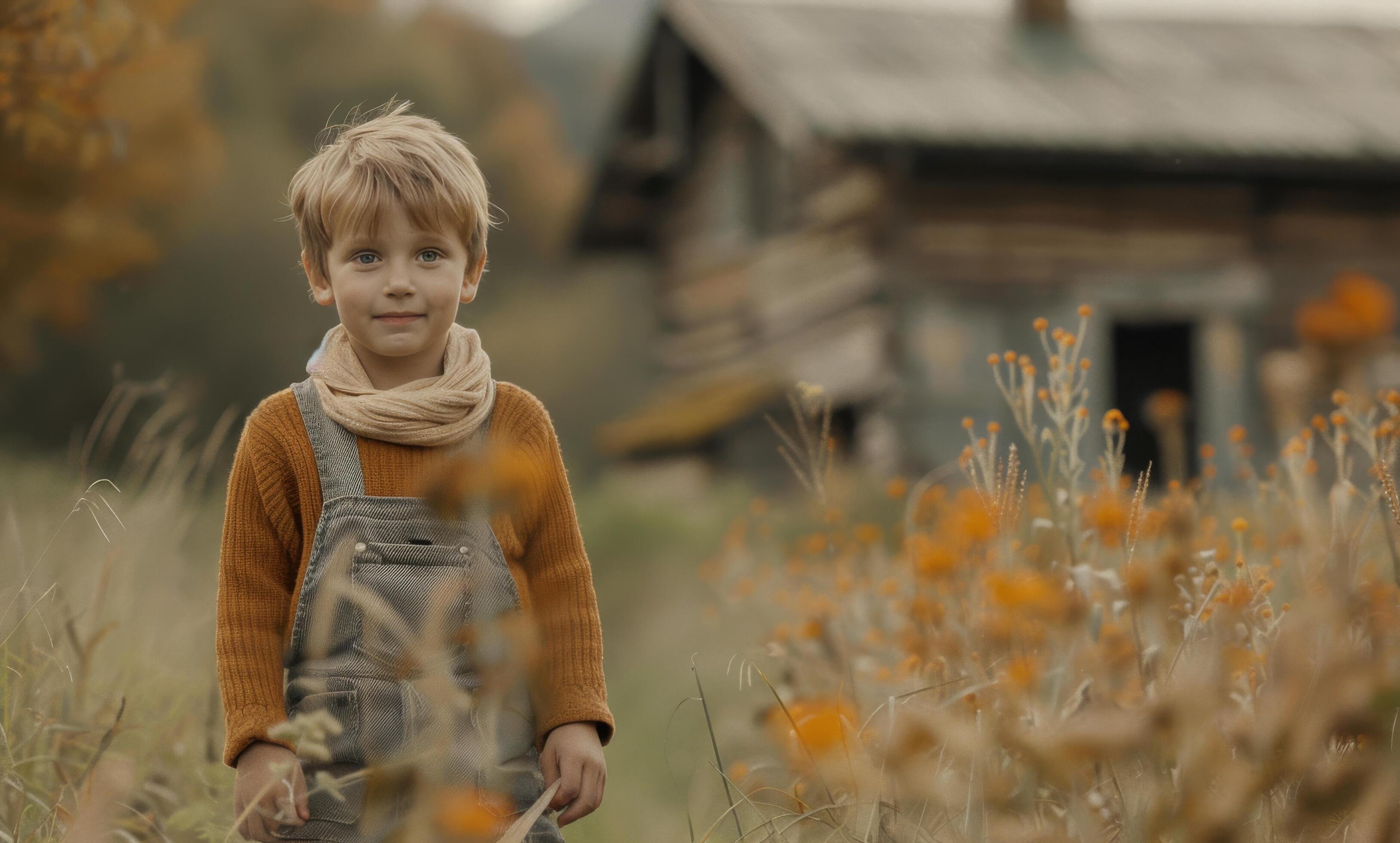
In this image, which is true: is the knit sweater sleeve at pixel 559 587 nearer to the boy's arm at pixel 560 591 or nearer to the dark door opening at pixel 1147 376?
the boy's arm at pixel 560 591

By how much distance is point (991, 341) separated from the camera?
903 cm

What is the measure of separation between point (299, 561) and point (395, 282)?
0.40 meters

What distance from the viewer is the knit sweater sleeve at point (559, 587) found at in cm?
172

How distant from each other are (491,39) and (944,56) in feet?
50.0

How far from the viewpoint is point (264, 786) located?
154 cm

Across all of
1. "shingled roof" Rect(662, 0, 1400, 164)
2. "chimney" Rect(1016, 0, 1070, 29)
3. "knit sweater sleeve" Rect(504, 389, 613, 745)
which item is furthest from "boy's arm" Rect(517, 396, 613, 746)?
"chimney" Rect(1016, 0, 1070, 29)

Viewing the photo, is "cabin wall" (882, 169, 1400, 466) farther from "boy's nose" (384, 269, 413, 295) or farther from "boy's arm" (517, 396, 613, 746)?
"boy's nose" (384, 269, 413, 295)

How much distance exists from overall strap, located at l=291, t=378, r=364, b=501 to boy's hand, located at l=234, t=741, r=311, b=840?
319mm

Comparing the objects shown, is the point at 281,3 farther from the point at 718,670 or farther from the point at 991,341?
the point at 718,670

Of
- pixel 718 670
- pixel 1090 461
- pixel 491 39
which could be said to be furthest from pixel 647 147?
pixel 491 39

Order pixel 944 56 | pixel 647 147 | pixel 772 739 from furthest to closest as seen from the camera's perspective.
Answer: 1. pixel 647 147
2. pixel 944 56
3. pixel 772 739

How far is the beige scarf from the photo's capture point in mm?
1668

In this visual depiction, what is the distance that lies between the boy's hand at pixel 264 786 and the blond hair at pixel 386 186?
24.6 inches

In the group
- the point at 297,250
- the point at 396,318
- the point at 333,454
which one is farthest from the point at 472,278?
the point at 297,250
